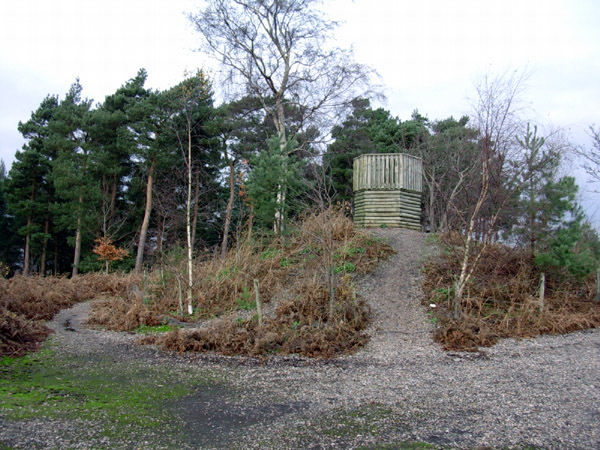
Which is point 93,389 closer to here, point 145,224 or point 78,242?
point 145,224

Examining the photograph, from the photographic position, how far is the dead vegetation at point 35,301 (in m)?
8.79

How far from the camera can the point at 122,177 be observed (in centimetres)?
2908

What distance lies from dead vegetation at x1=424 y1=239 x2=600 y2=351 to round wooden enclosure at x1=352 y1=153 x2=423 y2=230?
4020mm

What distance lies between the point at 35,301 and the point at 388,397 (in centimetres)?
1161

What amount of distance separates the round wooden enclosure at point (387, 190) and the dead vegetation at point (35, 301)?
1034 centimetres

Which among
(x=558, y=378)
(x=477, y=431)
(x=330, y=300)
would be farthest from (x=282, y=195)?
(x=477, y=431)

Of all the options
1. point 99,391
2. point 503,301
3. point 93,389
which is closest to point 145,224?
point 503,301

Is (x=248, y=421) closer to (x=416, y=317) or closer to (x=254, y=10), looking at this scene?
(x=416, y=317)

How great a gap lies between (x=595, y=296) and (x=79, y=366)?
42.0 feet

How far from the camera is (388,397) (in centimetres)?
614

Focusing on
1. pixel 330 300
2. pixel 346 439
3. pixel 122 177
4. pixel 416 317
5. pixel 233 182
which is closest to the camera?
pixel 346 439

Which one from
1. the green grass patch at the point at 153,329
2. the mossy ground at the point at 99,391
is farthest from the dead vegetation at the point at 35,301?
the green grass patch at the point at 153,329

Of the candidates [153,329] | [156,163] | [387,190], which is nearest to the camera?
[153,329]

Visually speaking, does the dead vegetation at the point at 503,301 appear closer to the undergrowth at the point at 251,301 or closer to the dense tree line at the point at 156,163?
the undergrowth at the point at 251,301
